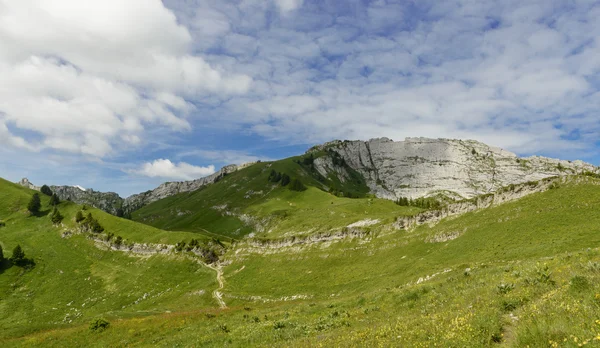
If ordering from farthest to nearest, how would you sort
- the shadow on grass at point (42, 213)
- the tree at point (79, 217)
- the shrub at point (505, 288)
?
the shadow on grass at point (42, 213), the tree at point (79, 217), the shrub at point (505, 288)

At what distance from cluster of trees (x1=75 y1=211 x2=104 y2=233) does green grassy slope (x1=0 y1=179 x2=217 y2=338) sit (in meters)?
3.11

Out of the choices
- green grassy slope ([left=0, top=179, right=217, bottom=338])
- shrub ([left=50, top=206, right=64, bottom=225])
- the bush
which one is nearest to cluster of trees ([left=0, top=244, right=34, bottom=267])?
green grassy slope ([left=0, top=179, right=217, bottom=338])

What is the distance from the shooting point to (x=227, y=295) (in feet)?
230

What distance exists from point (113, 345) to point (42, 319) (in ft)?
192

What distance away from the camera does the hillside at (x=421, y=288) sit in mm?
12359

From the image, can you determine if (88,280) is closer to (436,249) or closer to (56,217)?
(56,217)

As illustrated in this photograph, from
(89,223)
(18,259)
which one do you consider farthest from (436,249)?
(89,223)

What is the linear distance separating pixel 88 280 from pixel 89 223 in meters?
42.1

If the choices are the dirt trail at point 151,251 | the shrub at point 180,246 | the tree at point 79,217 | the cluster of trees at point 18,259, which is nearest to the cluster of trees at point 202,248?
the shrub at point 180,246

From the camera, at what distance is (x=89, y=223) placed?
413ft

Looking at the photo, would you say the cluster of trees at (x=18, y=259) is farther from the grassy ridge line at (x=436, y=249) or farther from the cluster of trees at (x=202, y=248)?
the grassy ridge line at (x=436, y=249)

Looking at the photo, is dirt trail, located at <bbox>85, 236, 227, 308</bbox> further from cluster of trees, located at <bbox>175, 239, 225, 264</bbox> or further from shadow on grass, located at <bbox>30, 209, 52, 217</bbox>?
shadow on grass, located at <bbox>30, 209, 52, 217</bbox>

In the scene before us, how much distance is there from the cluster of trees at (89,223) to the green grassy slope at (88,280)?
311 cm

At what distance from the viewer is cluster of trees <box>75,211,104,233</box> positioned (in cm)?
12369
